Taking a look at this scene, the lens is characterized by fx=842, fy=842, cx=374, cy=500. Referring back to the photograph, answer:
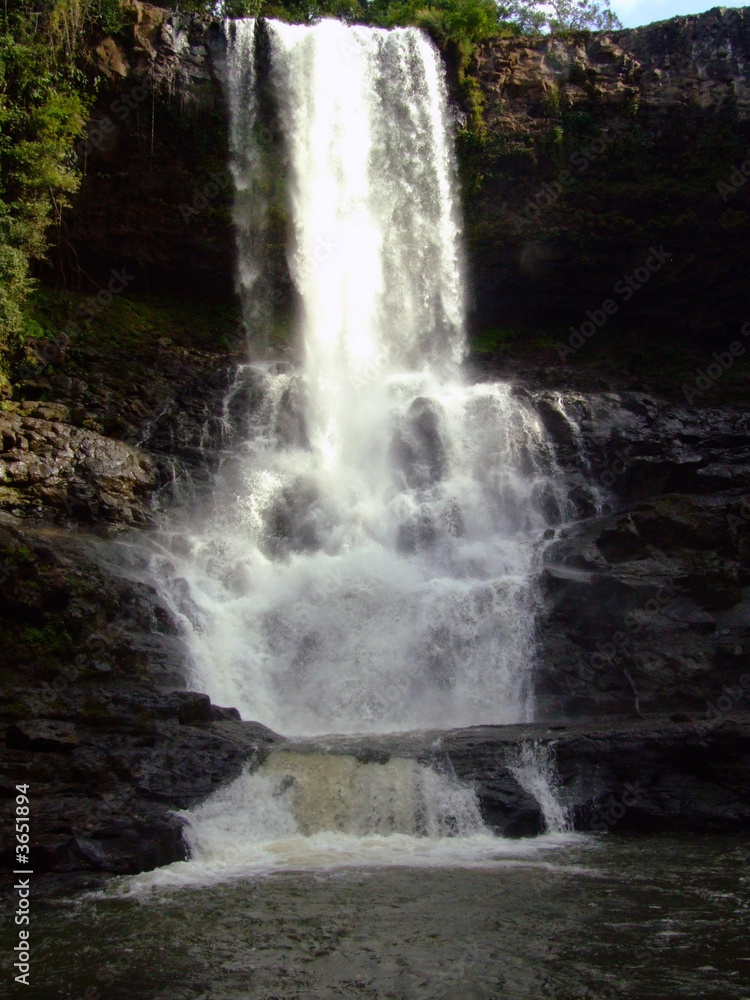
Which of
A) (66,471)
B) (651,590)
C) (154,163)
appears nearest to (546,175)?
(154,163)

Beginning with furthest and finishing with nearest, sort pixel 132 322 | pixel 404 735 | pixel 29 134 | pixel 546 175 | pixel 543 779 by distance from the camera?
pixel 546 175
pixel 132 322
pixel 29 134
pixel 404 735
pixel 543 779

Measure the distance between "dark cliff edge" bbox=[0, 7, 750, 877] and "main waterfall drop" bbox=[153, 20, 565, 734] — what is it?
2.48 ft

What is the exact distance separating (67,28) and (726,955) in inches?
907

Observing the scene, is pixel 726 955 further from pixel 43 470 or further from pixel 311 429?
pixel 311 429

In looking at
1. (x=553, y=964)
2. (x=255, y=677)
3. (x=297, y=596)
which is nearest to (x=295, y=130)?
(x=297, y=596)

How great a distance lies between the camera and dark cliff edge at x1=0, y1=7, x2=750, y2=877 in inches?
419

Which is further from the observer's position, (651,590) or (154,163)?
(154,163)

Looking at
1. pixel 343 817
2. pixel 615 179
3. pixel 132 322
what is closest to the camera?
pixel 343 817

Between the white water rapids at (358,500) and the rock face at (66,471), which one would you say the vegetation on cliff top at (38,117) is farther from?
the white water rapids at (358,500)

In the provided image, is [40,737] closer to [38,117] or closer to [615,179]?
[38,117]

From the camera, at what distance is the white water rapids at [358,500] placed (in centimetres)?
1017

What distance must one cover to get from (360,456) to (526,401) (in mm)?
4282

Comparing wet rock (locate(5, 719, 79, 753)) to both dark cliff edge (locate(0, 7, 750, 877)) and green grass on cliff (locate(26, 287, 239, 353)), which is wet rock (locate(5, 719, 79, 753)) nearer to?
dark cliff edge (locate(0, 7, 750, 877))

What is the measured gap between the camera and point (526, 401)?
2053cm
